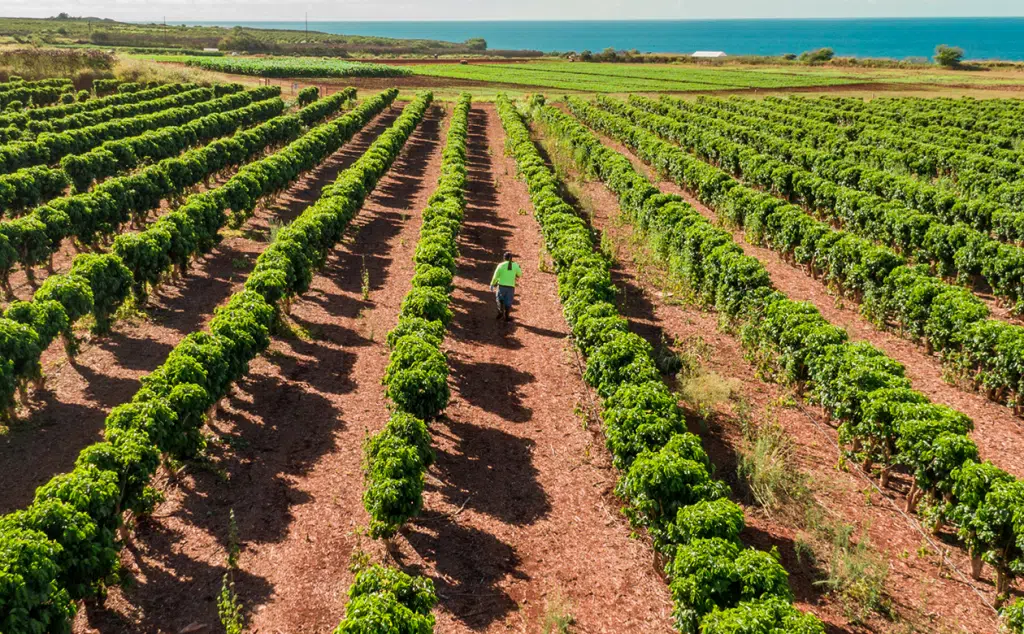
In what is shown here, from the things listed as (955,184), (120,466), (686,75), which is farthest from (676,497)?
(686,75)

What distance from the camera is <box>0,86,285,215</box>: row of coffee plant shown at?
29219 mm

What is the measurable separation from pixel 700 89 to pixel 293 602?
97.7 metres

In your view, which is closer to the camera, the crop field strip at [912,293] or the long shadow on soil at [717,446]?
the long shadow on soil at [717,446]

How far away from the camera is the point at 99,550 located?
35.1 feet

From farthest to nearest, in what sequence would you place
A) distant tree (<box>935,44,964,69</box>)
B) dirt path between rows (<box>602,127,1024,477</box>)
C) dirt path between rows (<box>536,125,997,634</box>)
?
distant tree (<box>935,44,964,69</box>) → dirt path between rows (<box>602,127,1024,477</box>) → dirt path between rows (<box>536,125,997,634</box>)

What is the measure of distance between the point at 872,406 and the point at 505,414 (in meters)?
9.02

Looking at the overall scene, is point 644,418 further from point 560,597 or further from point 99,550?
point 99,550

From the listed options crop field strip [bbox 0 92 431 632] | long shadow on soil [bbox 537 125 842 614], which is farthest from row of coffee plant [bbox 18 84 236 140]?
long shadow on soil [bbox 537 125 842 614]

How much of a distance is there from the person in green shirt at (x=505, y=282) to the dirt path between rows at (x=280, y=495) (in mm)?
4148

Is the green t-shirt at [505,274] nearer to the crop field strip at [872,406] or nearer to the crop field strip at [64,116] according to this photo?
the crop field strip at [872,406]

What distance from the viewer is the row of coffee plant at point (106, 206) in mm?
22750

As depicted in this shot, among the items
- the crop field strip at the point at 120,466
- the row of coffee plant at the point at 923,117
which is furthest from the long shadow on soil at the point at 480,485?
the row of coffee plant at the point at 923,117

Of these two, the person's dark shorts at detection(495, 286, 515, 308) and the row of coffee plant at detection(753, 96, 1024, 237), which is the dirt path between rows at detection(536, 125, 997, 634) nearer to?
the person's dark shorts at detection(495, 286, 515, 308)

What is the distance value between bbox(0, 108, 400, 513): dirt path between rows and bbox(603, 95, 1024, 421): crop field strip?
23.3 meters
